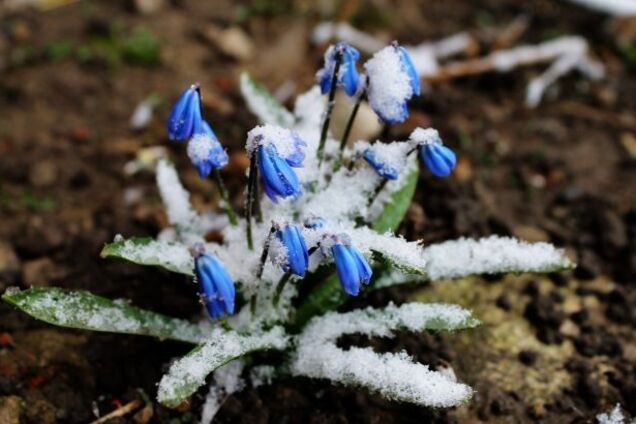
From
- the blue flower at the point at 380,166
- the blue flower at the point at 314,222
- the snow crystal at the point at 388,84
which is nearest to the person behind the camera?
the blue flower at the point at 314,222

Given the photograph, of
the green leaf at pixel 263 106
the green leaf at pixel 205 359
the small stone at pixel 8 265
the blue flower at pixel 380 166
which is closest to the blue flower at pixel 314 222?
the blue flower at pixel 380 166

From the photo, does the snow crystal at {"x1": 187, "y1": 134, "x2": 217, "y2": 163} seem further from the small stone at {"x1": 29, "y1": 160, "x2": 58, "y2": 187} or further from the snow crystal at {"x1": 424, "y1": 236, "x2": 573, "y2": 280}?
the small stone at {"x1": 29, "y1": 160, "x2": 58, "y2": 187}

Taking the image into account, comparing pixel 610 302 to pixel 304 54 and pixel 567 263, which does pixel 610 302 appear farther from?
pixel 304 54

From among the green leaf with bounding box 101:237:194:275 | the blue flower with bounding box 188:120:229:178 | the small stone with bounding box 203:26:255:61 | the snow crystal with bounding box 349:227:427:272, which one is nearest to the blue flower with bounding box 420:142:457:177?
the snow crystal with bounding box 349:227:427:272

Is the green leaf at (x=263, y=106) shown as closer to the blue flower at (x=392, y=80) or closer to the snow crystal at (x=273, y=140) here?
the blue flower at (x=392, y=80)

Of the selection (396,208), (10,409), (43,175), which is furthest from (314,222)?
(43,175)

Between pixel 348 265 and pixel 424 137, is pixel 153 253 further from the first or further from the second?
pixel 424 137
